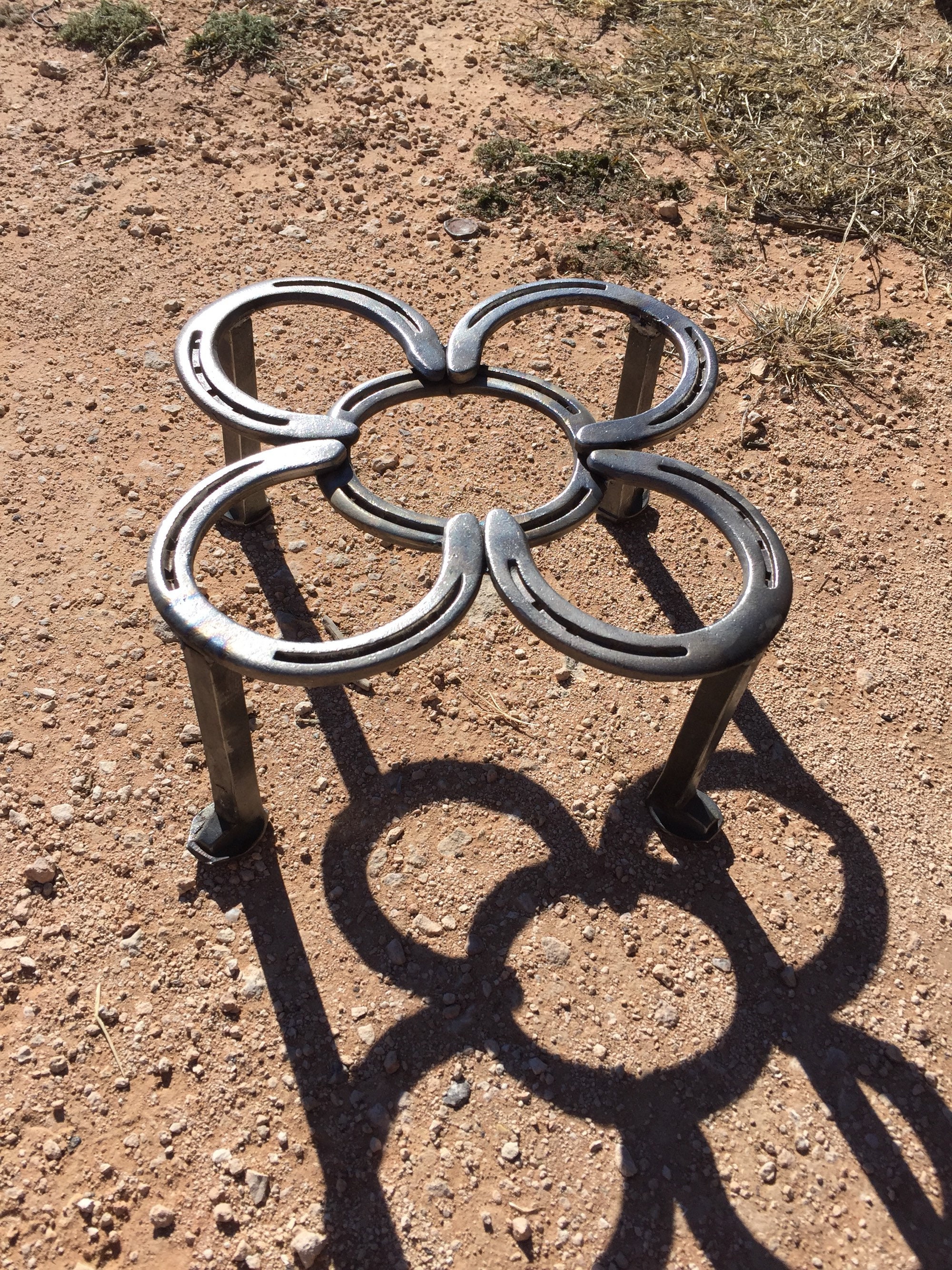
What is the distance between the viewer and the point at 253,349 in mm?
3064

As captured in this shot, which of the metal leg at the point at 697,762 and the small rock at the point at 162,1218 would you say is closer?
the small rock at the point at 162,1218

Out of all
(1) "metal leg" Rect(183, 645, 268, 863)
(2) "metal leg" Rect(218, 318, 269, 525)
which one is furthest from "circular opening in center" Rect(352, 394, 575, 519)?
(1) "metal leg" Rect(183, 645, 268, 863)

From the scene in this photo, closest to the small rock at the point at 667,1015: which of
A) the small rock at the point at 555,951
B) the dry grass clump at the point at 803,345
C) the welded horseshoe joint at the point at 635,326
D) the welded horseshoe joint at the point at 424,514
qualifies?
the small rock at the point at 555,951

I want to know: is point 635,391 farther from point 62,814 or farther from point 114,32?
point 114,32

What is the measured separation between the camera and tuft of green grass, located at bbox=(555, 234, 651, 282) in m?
4.21

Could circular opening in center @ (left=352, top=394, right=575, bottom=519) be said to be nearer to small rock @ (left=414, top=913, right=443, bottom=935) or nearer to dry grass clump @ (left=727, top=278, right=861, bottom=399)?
dry grass clump @ (left=727, top=278, right=861, bottom=399)

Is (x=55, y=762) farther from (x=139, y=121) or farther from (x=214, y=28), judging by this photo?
(x=214, y=28)

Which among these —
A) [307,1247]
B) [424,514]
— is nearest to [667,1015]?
[307,1247]

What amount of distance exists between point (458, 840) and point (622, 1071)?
668 millimetres

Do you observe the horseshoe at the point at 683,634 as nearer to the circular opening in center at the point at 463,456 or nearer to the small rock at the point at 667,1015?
the small rock at the point at 667,1015

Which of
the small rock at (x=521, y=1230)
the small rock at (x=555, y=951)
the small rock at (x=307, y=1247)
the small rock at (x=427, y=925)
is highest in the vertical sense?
the small rock at (x=555, y=951)

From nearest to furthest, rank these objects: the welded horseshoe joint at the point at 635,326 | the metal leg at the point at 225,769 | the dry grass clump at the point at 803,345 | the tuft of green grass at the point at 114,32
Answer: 1. the metal leg at the point at 225,769
2. the welded horseshoe joint at the point at 635,326
3. the dry grass clump at the point at 803,345
4. the tuft of green grass at the point at 114,32

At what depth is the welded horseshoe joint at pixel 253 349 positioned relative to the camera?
2598mm

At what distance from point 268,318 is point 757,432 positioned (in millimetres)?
1864
